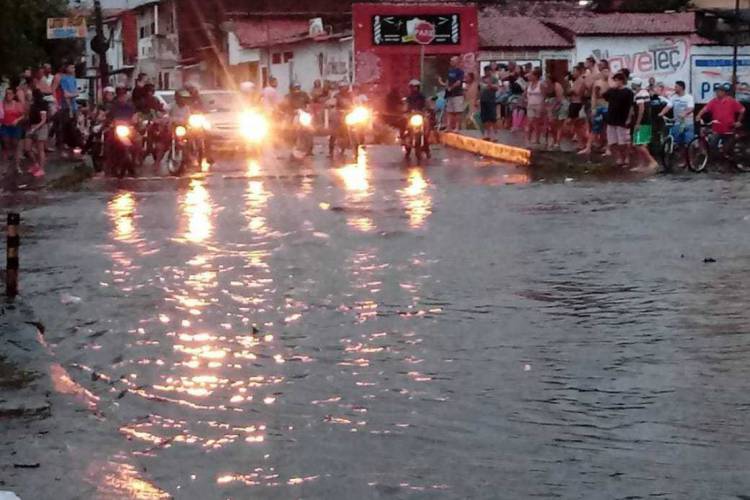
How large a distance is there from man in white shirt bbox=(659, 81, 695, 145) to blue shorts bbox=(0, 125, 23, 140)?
11746 millimetres

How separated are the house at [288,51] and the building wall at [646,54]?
28.9ft

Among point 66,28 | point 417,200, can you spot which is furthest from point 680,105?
point 66,28

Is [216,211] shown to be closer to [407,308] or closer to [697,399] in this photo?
[407,308]

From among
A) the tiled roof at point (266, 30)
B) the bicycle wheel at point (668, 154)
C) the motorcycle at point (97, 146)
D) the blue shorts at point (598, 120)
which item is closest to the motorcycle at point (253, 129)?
the motorcycle at point (97, 146)

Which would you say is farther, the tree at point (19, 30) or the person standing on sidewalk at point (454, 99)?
the person standing on sidewalk at point (454, 99)

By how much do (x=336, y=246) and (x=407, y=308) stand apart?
4021 millimetres

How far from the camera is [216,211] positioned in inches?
790

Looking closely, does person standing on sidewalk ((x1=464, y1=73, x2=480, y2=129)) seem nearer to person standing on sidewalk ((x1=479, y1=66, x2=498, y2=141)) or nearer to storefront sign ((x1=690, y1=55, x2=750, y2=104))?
person standing on sidewalk ((x1=479, y1=66, x2=498, y2=141))

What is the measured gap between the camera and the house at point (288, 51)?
183 feet

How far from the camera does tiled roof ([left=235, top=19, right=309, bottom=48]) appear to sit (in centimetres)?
6544

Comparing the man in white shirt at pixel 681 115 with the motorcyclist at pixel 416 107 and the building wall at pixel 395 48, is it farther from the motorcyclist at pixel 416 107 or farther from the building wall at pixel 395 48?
the building wall at pixel 395 48

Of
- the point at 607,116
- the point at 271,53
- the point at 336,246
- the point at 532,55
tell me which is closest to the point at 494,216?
the point at 336,246

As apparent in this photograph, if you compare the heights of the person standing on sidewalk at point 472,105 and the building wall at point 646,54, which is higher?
the building wall at point 646,54

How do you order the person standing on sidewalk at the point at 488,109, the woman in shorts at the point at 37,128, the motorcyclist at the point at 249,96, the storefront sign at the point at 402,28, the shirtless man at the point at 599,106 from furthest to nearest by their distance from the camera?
1. the storefront sign at the point at 402,28
2. the motorcyclist at the point at 249,96
3. the person standing on sidewalk at the point at 488,109
4. the shirtless man at the point at 599,106
5. the woman in shorts at the point at 37,128
